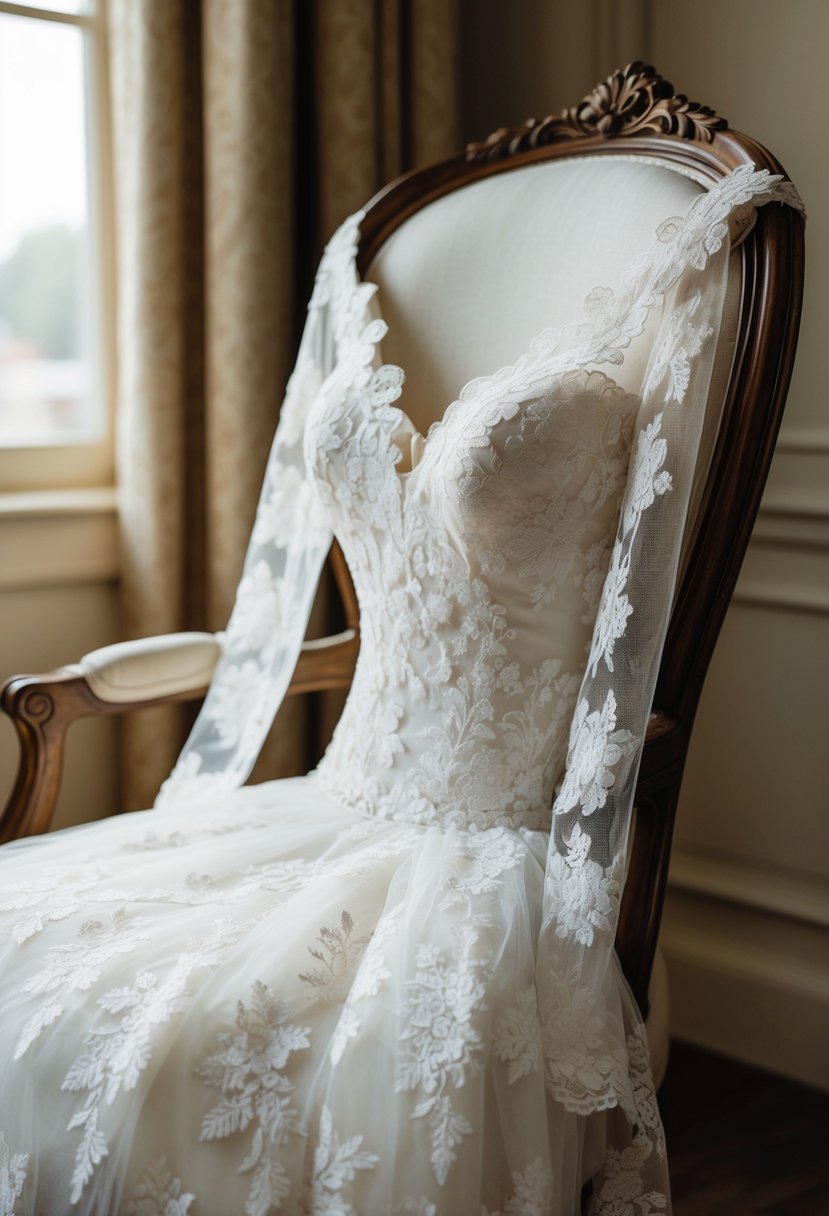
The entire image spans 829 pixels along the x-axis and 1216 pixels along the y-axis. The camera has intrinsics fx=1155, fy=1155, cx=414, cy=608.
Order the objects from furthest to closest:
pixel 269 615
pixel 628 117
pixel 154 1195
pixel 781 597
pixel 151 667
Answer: pixel 781 597, pixel 269 615, pixel 151 667, pixel 628 117, pixel 154 1195

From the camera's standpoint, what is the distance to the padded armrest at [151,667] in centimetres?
153

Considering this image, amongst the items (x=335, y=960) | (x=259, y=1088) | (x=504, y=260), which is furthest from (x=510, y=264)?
(x=259, y=1088)

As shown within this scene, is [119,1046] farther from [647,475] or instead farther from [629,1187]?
[647,475]

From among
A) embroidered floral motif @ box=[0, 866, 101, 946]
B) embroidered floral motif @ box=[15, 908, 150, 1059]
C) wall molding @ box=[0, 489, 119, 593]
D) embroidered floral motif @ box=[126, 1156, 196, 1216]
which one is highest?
wall molding @ box=[0, 489, 119, 593]

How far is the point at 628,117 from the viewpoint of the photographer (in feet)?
4.81

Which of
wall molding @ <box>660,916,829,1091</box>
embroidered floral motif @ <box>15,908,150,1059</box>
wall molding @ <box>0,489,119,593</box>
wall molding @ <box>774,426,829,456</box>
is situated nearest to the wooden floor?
wall molding @ <box>660,916,829,1091</box>

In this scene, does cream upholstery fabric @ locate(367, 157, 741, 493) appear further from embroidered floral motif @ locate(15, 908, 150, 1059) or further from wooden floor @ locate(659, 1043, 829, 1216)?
wooden floor @ locate(659, 1043, 829, 1216)

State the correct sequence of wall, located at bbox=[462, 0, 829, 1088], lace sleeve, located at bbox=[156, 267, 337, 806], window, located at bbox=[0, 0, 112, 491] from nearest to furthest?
lace sleeve, located at bbox=[156, 267, 337, 806], wall, located at bbox=[462, 0, 829, 1088], window, located at bbox=[0, 0, 112, 491]

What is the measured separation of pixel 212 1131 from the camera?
1.00 metres

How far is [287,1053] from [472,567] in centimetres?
57

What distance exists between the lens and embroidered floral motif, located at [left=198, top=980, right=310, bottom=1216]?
99 centimetres

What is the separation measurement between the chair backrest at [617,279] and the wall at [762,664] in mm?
451

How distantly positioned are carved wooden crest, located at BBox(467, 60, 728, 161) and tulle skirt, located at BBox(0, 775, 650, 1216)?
35.5 inches

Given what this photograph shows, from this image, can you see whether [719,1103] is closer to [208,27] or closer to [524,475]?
[524,475]
